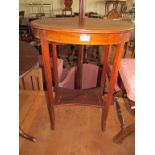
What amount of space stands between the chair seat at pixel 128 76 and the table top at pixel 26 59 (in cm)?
51

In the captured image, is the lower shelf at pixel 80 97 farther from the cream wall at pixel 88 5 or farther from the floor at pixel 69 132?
the cream wall at pixel 88 5

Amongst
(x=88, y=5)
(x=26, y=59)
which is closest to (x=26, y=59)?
(x=26, y=59)

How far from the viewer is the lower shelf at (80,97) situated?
1.47m

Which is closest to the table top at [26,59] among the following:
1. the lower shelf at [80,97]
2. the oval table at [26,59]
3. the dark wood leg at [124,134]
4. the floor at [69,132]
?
the oval table at [26,59]

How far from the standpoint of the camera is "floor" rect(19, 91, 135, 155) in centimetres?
131

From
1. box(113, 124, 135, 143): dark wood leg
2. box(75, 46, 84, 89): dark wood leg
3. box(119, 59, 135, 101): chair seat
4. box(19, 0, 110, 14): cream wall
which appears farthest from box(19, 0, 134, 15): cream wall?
box(113, 124, 135, 143): dark wood leg

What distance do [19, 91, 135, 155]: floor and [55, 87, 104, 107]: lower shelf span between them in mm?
170

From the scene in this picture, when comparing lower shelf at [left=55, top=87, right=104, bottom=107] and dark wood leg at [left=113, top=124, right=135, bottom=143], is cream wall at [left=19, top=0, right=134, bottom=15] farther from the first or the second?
dark wood leg at [left=113, top=124, right=135, bottom=143]

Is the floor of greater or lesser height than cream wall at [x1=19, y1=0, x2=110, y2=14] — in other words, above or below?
Answer: below

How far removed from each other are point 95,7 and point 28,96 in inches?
191
